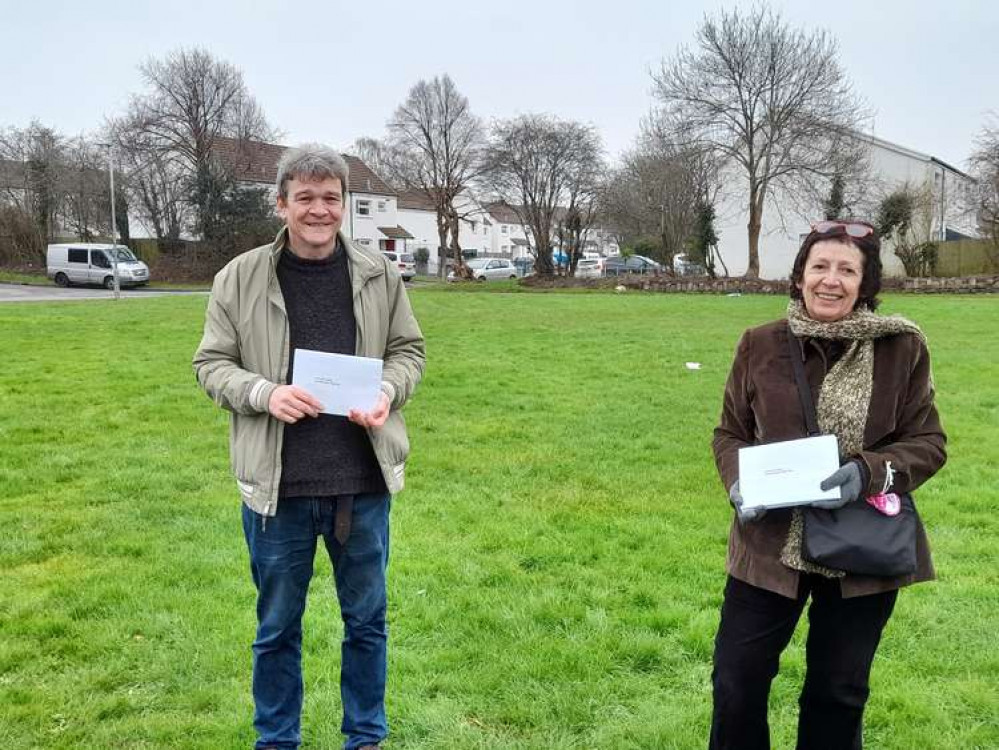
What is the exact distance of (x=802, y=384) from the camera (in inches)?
95.0

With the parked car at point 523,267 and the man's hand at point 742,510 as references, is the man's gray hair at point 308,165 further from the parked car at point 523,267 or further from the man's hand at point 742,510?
the parked car at point 523,267

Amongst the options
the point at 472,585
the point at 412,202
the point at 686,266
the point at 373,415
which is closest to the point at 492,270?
the point at 686,266

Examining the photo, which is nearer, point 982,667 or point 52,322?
point 982,667

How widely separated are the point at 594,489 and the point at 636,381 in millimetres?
5222

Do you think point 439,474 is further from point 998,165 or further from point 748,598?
point 998,165

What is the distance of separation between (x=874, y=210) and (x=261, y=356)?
37.8 metres

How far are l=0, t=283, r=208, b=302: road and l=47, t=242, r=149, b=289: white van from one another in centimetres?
50

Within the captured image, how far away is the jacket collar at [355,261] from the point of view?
277 cm

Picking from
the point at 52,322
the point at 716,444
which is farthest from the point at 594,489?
A: the point at 52,322

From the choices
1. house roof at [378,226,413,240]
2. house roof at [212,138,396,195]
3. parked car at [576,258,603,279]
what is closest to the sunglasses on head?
parked car at [576,258,603,279]

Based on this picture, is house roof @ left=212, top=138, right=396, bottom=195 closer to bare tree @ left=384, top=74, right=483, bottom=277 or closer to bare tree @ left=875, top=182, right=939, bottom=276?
bare tree @ left=384, top=74, right=483, bottom=277

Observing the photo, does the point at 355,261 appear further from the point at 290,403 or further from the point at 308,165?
the point at 290,403

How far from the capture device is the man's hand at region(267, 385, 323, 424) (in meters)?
2.57

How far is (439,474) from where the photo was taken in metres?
7.01
